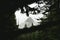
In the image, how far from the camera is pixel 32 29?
3.75ft

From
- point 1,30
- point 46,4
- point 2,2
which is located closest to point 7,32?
point 1,30

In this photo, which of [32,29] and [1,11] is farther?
[32,29]

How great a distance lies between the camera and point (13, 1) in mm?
852

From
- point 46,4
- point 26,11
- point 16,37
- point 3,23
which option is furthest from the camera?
point 46,4

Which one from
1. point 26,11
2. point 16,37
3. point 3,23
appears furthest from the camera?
point 26,11

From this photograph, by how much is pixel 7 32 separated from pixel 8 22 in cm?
6

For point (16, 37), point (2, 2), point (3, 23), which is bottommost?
point (16, 37)

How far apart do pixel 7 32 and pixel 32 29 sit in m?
0.34

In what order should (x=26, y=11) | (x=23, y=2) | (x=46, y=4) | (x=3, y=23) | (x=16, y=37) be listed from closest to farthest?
(x=3, y=23) < (x=16, y=37) < (x=23, y=2) < (x=26, y=11) < (x=46, y=4)

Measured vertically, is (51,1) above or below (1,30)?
above

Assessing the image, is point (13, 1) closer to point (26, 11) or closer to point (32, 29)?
point (32, 29)

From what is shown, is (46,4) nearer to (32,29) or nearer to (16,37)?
(32,29)

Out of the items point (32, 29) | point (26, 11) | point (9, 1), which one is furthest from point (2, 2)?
point (26, 11)

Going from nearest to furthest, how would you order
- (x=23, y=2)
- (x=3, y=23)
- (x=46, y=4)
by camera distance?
(x=3, y=23) → (x=23, y=2) → (x=46, y=4)
